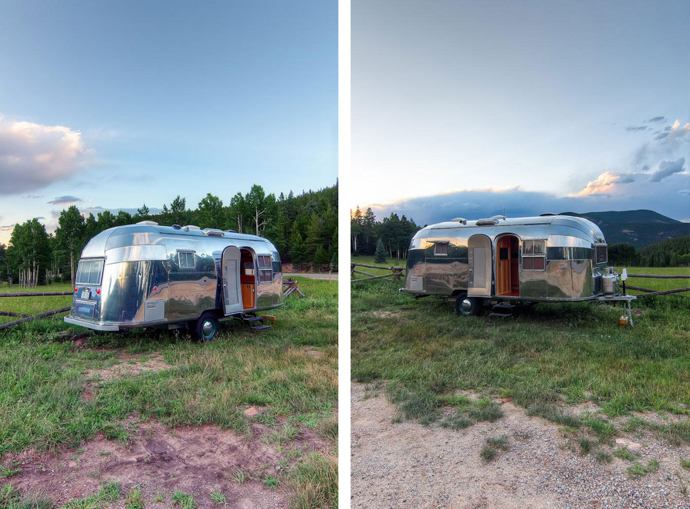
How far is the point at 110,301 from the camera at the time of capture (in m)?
1.65

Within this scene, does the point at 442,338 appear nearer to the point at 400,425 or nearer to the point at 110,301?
the point at 400,425

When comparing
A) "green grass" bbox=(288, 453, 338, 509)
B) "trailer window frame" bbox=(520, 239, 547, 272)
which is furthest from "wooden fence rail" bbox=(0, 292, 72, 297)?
"trailer window frame" bbox=(520, 239, 547, 272)

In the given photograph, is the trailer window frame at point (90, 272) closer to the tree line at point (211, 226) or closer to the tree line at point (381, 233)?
the tree line at point (211, 226)

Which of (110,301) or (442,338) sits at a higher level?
(110,301)

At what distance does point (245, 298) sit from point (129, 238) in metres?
0.71

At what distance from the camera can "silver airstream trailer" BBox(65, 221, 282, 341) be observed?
5.05 ft

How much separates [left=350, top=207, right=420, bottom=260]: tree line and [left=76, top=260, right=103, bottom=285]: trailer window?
944mm

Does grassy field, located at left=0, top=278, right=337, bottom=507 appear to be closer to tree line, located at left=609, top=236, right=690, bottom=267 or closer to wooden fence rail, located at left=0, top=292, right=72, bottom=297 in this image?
wooden fence rail, located at left=0, top=292, right=72, bottom=297

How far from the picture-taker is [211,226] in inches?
68.6

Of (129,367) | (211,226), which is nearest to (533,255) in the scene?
(211,226)

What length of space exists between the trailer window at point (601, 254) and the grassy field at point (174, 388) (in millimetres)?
950

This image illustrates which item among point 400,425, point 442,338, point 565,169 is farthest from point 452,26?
point 400,425

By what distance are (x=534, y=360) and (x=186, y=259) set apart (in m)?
1.58

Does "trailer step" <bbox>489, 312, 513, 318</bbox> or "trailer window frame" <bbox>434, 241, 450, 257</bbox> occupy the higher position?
"trailer window frame" <bbox>434, 241, 450, 257</bbox>
